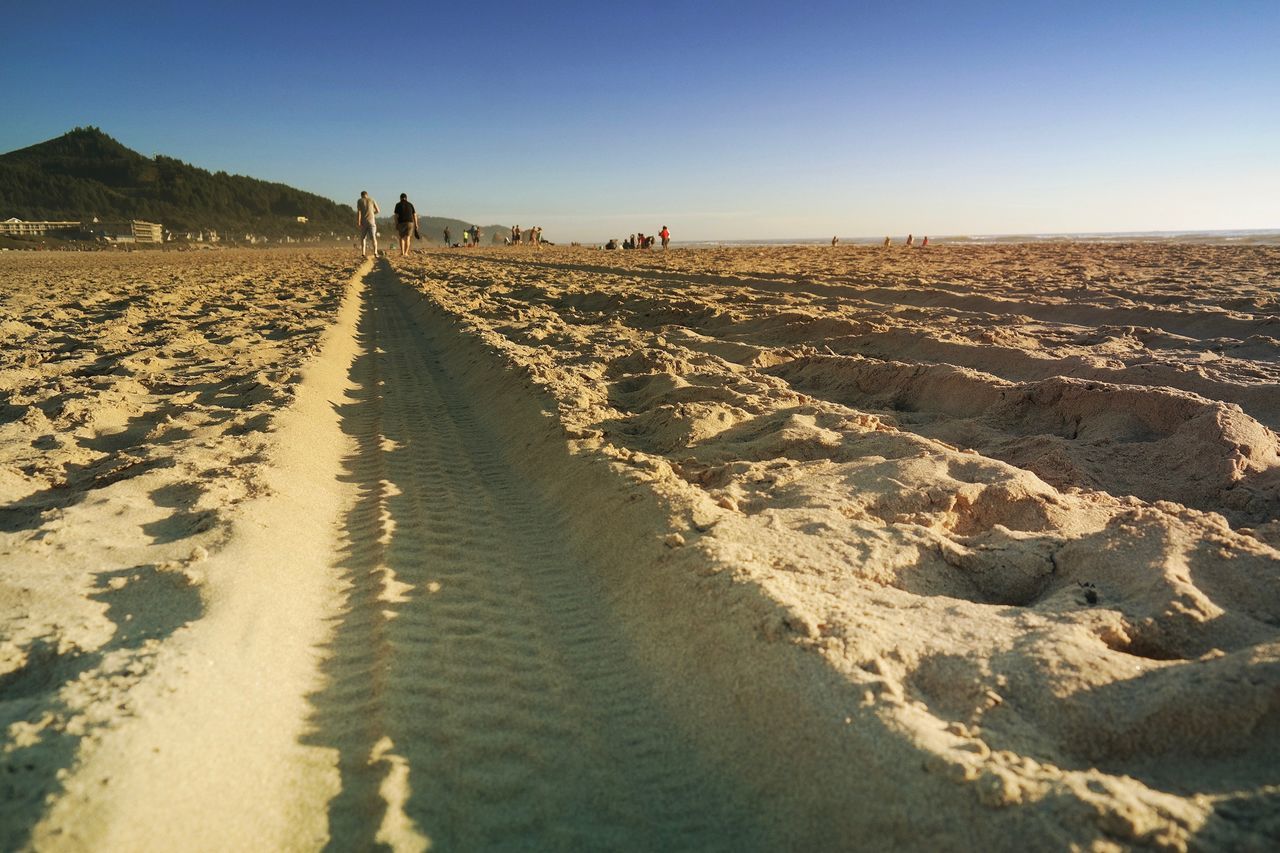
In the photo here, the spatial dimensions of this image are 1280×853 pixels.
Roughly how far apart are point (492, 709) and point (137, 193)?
6921 centimetres

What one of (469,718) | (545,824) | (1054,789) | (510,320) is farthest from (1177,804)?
(510,320)

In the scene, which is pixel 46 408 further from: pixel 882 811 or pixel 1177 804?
pixel 1177 804

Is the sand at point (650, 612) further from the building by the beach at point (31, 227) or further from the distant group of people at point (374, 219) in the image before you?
the building by the beach at point (31, 227)

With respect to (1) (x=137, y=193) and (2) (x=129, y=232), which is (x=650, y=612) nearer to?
(2) (x=129, y=232)

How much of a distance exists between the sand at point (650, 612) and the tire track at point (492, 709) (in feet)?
0.04

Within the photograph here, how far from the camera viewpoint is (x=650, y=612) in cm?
254

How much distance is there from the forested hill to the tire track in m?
58.0

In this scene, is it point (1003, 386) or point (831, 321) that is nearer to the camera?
point (1003, 386)

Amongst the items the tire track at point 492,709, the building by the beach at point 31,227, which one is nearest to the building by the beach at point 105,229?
the building by the beach at point 31,227

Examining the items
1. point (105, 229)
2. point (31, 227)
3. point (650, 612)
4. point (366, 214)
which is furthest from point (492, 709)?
point (31, 227)

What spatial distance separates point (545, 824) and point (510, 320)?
7.98 meters

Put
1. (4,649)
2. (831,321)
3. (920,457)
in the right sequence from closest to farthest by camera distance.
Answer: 1. (4,649)
2. (920,457)
3. (831,321)

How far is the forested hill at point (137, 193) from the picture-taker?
1937 inches

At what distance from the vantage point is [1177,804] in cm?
140
